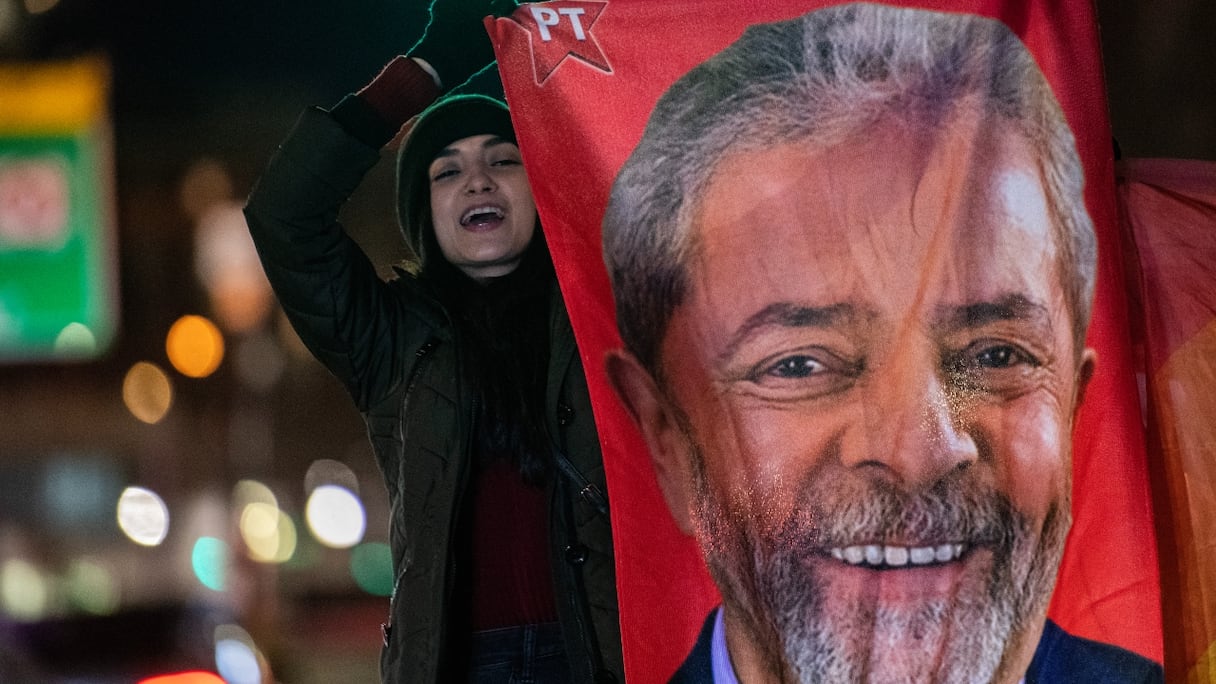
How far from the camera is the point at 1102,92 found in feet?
5.88

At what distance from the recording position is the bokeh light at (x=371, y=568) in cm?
688

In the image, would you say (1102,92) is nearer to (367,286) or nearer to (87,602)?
(367,286)

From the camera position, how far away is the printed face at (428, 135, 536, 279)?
6.63 feet

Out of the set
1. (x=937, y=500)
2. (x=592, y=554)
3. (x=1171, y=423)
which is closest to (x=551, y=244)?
(x=592, y=554)

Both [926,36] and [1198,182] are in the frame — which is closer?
[926,36]

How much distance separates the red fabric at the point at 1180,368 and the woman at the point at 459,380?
74 cm

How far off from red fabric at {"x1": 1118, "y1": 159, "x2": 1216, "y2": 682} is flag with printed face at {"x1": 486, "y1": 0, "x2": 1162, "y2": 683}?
13 centimetres

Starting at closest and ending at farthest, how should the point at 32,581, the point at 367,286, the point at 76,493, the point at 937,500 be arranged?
the point at 937,500 → the point at 367,286 → the point at 32,581 → the point at 76,493

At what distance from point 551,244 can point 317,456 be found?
5401mm

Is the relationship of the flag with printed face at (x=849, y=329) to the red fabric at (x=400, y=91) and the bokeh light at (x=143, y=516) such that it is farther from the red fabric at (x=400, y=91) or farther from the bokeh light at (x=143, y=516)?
the bokeh light at (x=143, y=516)

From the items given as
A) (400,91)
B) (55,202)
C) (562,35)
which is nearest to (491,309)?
(400,91)

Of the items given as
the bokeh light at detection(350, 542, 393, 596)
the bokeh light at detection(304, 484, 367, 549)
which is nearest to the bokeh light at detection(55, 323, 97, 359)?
the bokeh light at detection(304, 484, 367, 549)

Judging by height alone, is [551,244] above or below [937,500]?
above

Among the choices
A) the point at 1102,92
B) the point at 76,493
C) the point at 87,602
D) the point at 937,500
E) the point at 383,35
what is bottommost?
the point at 87,602
